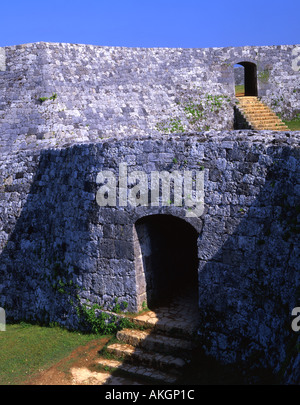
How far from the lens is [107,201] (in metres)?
8.63

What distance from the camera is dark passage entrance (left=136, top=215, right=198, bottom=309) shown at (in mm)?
8781

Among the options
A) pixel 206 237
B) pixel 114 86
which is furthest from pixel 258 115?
pixel 206 237

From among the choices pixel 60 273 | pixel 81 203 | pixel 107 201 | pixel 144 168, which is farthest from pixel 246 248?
pixel 60 273

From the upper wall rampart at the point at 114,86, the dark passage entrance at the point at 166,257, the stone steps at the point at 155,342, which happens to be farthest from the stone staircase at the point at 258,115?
the stone steps at the point at 155,342

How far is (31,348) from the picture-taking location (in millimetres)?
8578

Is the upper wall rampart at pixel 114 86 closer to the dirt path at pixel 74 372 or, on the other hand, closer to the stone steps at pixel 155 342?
the stone steps at pixel 155 342

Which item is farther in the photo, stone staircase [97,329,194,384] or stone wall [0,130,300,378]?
stone staircase [97,329,194,384]

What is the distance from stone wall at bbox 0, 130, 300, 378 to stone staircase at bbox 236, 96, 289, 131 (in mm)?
10005

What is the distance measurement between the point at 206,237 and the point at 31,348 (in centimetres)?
426

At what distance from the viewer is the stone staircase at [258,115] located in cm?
1716

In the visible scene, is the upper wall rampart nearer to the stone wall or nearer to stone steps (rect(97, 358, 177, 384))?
the stone wall

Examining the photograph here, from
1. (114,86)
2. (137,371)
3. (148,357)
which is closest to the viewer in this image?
(137,371)

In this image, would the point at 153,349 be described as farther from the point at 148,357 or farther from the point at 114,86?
the point at 114,86

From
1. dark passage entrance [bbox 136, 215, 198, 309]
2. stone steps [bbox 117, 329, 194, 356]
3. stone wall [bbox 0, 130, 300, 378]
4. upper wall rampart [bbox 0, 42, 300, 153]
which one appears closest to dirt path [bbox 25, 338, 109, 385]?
stone steps [bbox 117, 329, 194, 356]
